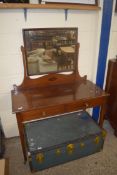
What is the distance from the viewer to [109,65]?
2.23m

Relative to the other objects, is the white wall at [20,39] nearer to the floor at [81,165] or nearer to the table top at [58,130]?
the floor at [81,165]

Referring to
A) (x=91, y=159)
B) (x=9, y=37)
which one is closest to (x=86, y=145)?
(x=91, y=159)

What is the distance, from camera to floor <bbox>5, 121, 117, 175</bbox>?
1.73m

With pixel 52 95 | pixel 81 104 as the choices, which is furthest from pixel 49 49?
pixel 81 104

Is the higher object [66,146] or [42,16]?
[42,16]

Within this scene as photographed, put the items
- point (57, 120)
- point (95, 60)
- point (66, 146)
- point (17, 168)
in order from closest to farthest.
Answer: point (66, 146) < point (17, 168) < point (57, 120) < point (95, 60)

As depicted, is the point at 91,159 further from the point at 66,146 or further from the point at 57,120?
the point at 57,120

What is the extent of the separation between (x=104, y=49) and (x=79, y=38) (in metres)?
0.39

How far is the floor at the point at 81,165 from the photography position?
67.9 inches

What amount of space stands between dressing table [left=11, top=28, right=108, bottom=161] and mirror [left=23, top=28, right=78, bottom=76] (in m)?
0.06

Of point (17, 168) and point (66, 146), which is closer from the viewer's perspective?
point (66, 146)

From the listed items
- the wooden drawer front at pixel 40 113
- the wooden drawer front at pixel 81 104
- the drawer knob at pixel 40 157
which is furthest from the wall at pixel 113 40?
the drawer knob at pixel 40 157

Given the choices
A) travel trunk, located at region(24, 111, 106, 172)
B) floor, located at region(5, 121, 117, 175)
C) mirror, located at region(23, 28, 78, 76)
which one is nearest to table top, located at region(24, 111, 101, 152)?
travel trunk, located at region(24, 111, 106, 172)

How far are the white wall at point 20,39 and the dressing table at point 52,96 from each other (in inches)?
4.3
